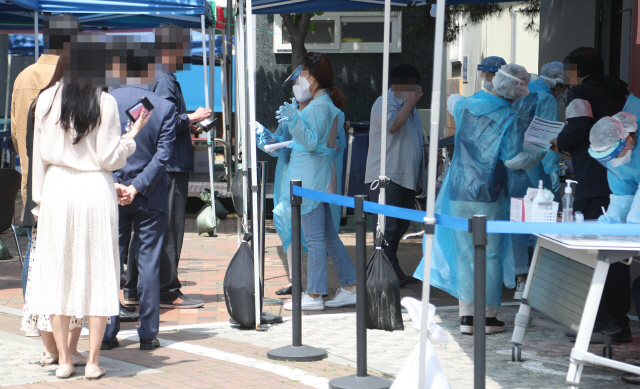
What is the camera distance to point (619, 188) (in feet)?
13.6

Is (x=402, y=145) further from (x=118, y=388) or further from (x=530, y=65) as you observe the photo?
(x=530, y=65)

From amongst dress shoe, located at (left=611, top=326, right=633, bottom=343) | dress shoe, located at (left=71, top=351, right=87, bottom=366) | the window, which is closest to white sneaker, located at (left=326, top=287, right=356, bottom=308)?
dress shoe, located at (left=611, top=326, right=633, bottom=343)

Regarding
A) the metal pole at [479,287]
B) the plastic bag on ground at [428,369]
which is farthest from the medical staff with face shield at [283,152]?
the metal pole at [479,287]

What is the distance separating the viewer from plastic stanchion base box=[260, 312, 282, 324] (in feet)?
18.0

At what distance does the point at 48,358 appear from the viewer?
173 inches

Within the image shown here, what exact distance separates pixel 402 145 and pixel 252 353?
8.66ft

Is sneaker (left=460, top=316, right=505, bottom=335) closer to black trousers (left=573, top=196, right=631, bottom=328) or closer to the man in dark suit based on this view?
black trousers (left=573, top=196, right=631, bottom=328)

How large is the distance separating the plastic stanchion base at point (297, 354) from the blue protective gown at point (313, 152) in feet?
5.09

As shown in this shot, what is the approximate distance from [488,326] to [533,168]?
53.7 inches

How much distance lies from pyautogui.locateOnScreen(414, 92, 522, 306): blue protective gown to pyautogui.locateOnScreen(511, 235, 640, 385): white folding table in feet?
1.95

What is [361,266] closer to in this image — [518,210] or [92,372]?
[518,210]

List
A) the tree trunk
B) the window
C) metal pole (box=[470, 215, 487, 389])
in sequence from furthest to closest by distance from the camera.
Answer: the window → the tree trunk → metal pole (box=[470, 215, 487, 389])

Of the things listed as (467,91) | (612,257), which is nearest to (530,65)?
(467,91)

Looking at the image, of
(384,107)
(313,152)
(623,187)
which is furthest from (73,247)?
(623,187)
